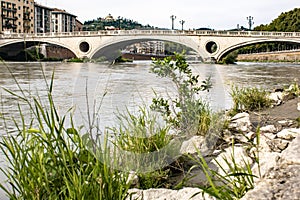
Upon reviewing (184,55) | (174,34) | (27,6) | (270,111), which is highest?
(27,6)

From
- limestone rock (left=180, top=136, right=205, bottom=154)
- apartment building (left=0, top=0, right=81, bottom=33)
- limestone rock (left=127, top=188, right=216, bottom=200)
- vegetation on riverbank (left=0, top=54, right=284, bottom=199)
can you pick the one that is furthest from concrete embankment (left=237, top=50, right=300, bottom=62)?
limestone rock (left=127, top=188, right=216, bottom=200)

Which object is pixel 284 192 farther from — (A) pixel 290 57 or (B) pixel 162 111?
(A) pixel 290 57

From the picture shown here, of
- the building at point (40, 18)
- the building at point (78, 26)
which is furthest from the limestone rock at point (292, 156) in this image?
the building at point (78, 26)

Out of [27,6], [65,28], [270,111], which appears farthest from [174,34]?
[65,28]

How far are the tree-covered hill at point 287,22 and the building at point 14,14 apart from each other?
101 feet

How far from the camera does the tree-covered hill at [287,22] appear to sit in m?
39.9

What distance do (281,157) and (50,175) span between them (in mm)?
799

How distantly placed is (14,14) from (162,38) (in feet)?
108

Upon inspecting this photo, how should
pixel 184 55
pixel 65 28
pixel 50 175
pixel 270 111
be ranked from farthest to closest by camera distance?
pixel 65 28 → pixel 270 111 → pixel 184 55 → pixel 50 175

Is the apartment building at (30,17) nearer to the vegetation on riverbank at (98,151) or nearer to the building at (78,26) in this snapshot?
the building at (78,26)

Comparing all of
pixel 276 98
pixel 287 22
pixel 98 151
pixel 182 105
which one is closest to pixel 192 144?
pixel 182 105

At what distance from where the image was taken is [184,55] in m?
2.87

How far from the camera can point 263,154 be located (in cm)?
201

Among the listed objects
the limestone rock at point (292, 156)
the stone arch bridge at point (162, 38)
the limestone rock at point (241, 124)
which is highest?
the stone arch bridge at point (162, 38)
